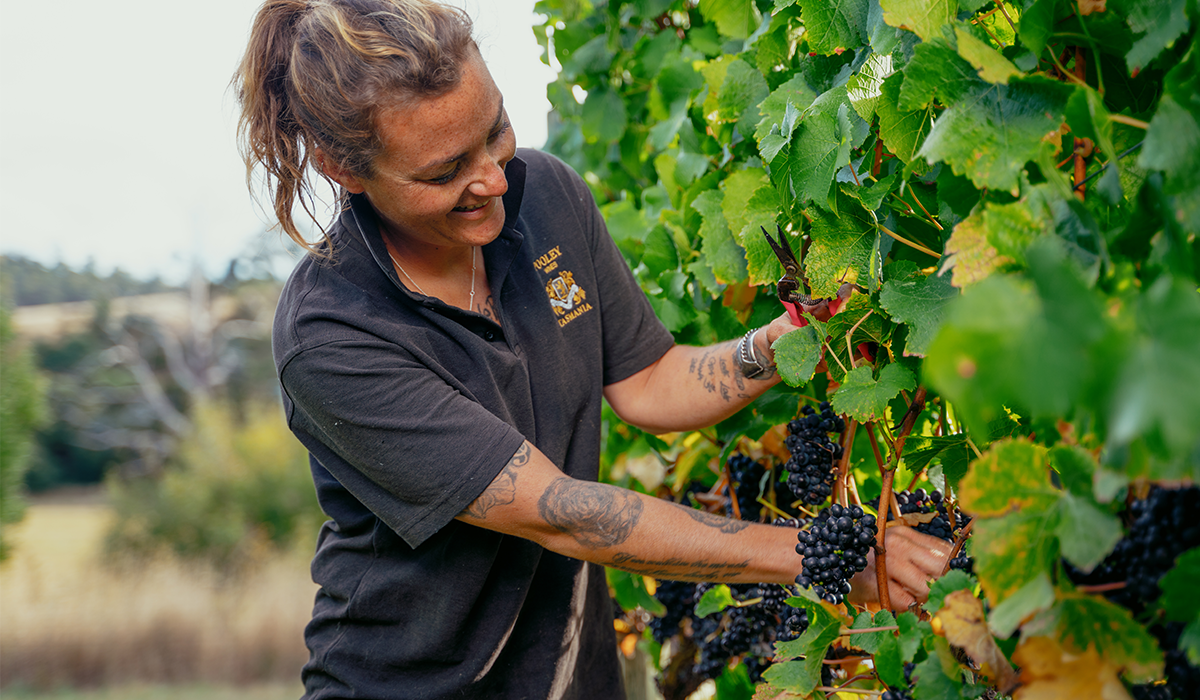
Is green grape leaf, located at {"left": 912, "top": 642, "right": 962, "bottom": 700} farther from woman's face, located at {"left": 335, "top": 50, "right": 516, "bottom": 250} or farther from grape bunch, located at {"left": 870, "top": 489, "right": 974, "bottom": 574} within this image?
woman's face, located at {"left": 335, "top": 50, "right": 516, "bottom": 250}

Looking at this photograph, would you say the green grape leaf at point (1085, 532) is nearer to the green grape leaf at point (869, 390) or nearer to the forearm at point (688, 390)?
the green grape leaf at point (869, 390)

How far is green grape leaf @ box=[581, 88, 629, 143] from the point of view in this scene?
247cm

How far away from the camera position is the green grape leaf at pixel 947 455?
1.11 metres

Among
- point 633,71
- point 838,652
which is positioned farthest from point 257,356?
point 838,652

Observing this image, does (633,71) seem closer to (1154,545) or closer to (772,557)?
(772,557)

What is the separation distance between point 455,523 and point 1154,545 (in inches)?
46.6

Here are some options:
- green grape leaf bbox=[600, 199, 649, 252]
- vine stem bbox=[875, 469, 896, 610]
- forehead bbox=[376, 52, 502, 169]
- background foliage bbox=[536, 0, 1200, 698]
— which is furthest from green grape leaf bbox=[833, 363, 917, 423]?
green grape leaf bbox=[600, 199, 649, 252]

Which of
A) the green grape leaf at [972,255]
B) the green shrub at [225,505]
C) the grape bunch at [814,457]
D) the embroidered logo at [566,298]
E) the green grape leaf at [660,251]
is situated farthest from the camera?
the green shrub at [225,505]

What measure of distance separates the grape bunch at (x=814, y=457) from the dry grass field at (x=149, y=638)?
767 centimetres

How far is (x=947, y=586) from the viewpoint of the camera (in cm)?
95

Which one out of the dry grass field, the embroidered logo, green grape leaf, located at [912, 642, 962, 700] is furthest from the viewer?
the dry grass field

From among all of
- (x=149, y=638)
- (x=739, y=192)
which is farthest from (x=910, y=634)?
(x=149, y=638)

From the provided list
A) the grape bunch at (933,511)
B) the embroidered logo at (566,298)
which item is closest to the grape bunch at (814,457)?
the grape bunch at (933,511)

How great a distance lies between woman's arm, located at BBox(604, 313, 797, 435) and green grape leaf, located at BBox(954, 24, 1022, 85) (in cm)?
61
